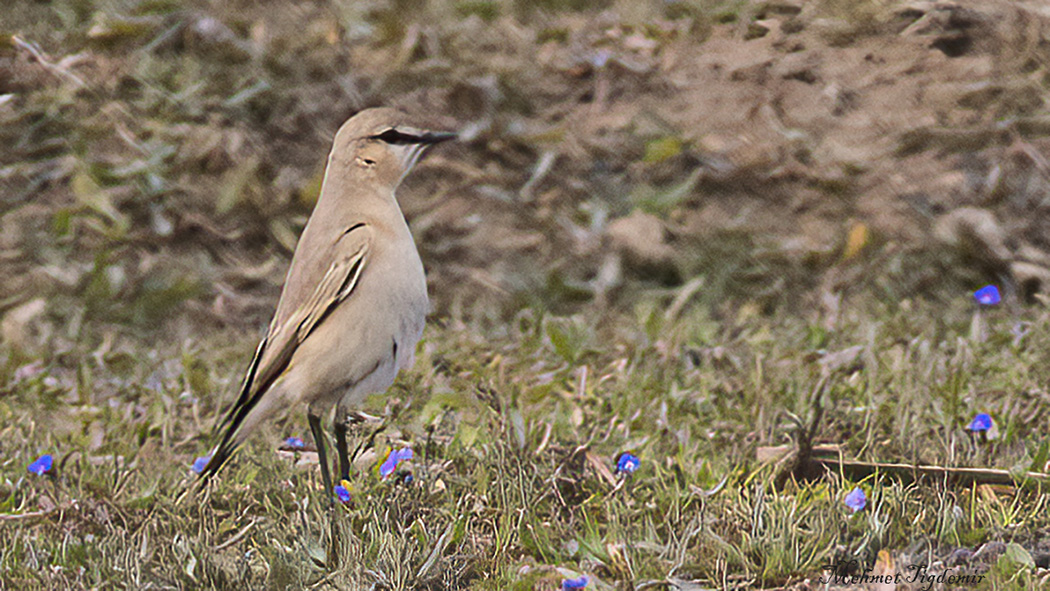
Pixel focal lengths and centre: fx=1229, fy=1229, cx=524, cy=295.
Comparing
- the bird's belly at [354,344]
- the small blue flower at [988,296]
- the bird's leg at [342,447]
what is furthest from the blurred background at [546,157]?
the bird's belly at [354,344]

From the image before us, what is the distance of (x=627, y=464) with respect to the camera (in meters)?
3.60

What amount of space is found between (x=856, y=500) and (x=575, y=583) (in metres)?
0.84

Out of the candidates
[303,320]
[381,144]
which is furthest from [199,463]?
[381,144]

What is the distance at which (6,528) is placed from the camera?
362 centimetres

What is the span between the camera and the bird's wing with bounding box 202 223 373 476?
10.2 feet

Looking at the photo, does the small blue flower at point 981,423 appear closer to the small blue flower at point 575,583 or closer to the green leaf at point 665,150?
the small blue flower at point 575,583

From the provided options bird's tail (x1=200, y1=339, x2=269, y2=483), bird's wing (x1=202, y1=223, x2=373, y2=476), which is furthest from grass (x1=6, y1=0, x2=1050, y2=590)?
bird's wing (x1=202, y1=223, x2=373, y2=476)

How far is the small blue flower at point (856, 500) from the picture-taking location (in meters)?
3.34

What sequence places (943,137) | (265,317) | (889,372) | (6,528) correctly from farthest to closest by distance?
(943,137) < (265,317) < (889,372) < (6,528)

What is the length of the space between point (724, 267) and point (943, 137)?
4.36 ft

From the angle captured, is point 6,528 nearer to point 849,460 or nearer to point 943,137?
point 849,460

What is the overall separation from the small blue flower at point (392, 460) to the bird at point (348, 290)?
33 cm

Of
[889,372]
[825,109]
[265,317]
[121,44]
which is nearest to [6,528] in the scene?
[265,317]

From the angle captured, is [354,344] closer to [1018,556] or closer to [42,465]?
[42,465]
